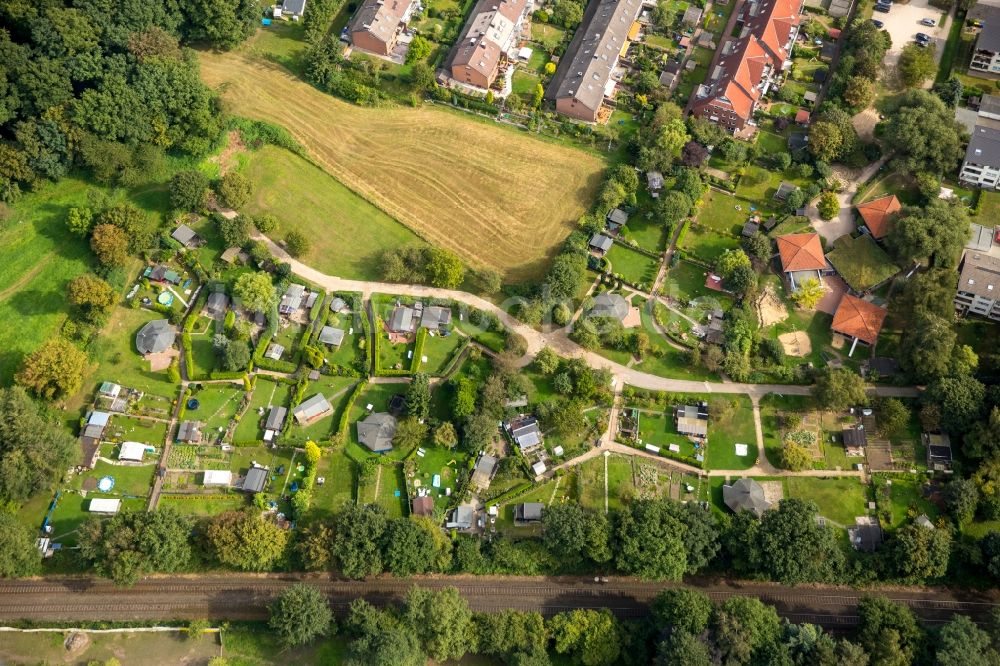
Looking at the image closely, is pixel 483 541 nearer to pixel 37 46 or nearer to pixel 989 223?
pixel 989 223

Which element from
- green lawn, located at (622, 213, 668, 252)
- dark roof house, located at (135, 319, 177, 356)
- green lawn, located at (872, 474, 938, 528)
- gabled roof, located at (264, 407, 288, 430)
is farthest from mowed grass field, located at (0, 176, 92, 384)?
green lawn, located at (872, 474, 938, 528)

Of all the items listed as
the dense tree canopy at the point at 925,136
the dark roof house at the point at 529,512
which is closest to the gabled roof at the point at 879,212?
the dense tree canopy at the point at 925,136

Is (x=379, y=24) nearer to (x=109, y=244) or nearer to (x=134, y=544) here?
(x=109, y=244)

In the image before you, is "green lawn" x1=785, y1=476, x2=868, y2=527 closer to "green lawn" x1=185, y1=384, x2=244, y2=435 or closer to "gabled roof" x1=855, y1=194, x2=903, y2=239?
"gabled roof" x1=855, y1=194, x2=903, y2=239

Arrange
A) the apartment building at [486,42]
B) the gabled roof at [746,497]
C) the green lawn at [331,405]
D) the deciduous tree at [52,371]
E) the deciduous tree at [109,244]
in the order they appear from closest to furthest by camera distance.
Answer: the gabled roof at [746,497] → the deciduous tree at [52,371] → the green lawn at [331,405] → the deciduous tree at [109,244] → the apartment building at [486,42]

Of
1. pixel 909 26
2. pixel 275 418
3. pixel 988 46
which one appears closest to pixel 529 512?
pixel 275 418

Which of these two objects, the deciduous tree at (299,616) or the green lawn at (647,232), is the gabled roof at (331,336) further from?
the green lawn at (647,232)

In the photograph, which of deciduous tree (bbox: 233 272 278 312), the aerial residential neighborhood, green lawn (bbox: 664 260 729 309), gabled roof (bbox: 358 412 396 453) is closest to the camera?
the aerial residential neighborhood
